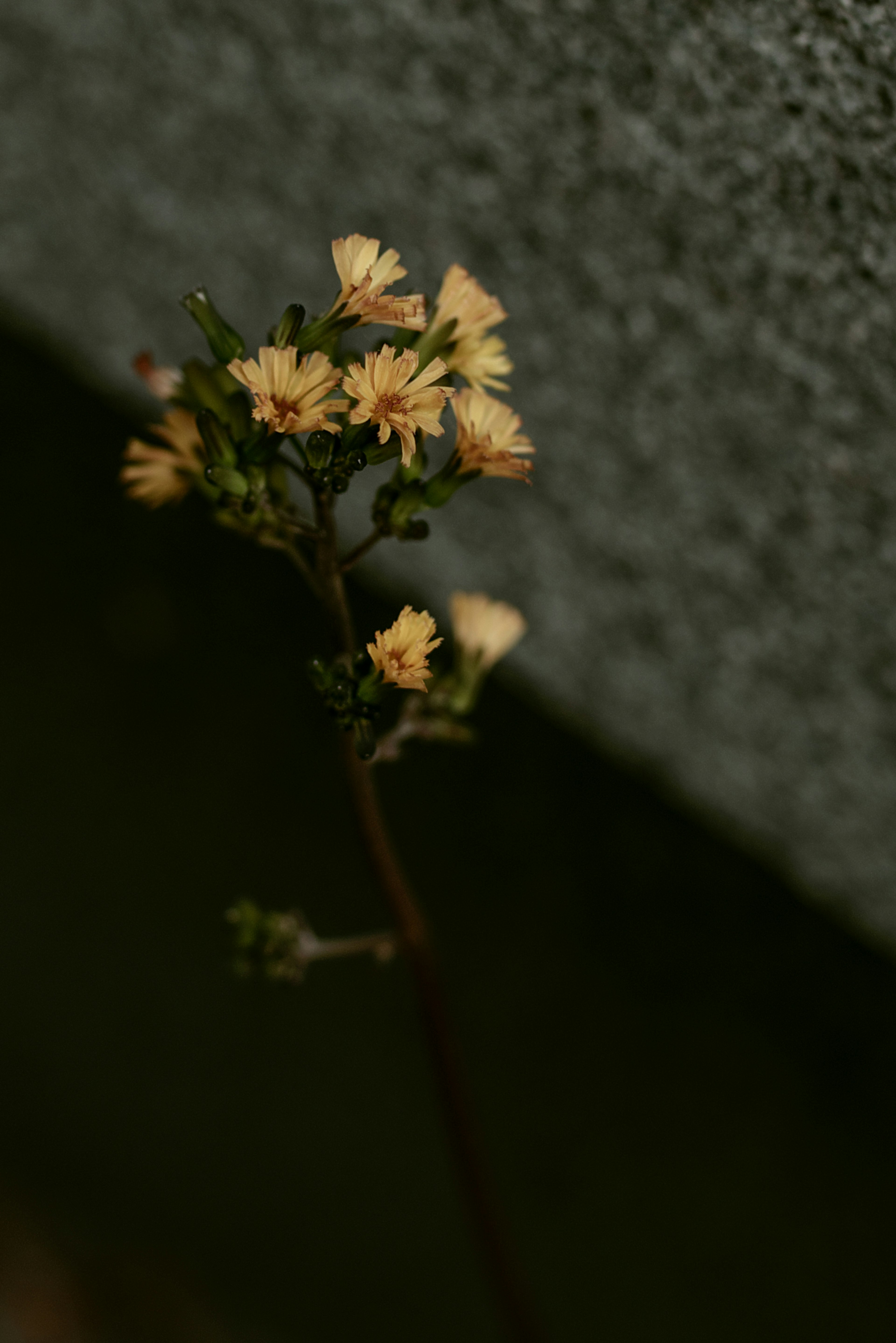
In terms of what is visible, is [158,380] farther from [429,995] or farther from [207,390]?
[429,995]

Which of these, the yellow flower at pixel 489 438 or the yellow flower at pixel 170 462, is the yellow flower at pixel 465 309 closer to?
the yellow flower at pixel 489 438

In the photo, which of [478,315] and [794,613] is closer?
[478,315]

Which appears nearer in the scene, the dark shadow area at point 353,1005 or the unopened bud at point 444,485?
the unopened bud at point 444,485

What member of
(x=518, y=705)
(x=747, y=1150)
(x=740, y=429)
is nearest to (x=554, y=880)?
(x=518, y=705)

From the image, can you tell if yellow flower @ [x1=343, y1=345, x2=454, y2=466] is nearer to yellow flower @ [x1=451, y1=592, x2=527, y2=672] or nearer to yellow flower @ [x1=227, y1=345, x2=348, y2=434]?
yellow flower @ [x1=227, y1=345, x2=348, y2=434]

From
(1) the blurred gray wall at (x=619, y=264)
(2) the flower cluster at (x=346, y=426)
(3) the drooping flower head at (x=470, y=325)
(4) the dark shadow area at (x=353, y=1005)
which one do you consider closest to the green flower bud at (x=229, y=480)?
(2) the flower cluster at (x=346, y=426)

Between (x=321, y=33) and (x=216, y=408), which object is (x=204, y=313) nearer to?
(x=216, y=408)

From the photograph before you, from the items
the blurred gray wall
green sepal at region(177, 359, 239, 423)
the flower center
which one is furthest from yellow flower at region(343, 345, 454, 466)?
the blurred gray wall

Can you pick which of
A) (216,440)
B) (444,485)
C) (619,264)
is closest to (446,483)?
(444,485)

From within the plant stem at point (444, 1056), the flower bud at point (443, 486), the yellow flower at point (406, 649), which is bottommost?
the plant stem at point (444, 1056)
